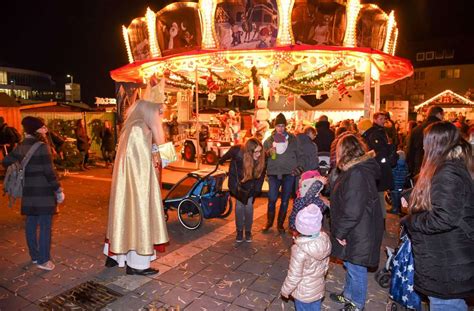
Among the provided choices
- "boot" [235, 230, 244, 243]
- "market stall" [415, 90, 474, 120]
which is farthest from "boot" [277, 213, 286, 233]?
"market stall" [415, 90, 474, 120]

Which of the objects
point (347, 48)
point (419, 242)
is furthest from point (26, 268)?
point (347, 48)

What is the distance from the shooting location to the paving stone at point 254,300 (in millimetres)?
3807

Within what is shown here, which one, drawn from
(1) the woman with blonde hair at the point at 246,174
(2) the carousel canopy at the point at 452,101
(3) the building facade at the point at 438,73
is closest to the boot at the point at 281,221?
(1) the woman with blonde hair at the point at 246,174

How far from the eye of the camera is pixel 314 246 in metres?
3.04

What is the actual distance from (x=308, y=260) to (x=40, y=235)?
368cm

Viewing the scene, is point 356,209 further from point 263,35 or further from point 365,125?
point 263,35

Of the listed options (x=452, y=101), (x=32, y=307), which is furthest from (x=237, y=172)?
(x=452, y=101)

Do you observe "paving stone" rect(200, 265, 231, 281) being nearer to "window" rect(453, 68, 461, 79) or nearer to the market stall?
the market stall

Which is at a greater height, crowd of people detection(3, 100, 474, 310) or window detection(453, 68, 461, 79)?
window detection(453, 68, 461, 79)

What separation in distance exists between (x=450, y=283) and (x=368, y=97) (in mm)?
8217

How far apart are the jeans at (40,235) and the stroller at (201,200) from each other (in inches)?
88.6

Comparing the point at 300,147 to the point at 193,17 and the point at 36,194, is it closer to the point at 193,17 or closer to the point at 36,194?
the point at 36,194

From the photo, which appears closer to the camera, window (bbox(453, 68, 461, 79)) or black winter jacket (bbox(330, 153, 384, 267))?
black winter jacket (bbox(330, 153, 384, 267))

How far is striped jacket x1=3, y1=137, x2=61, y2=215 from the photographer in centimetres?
460
